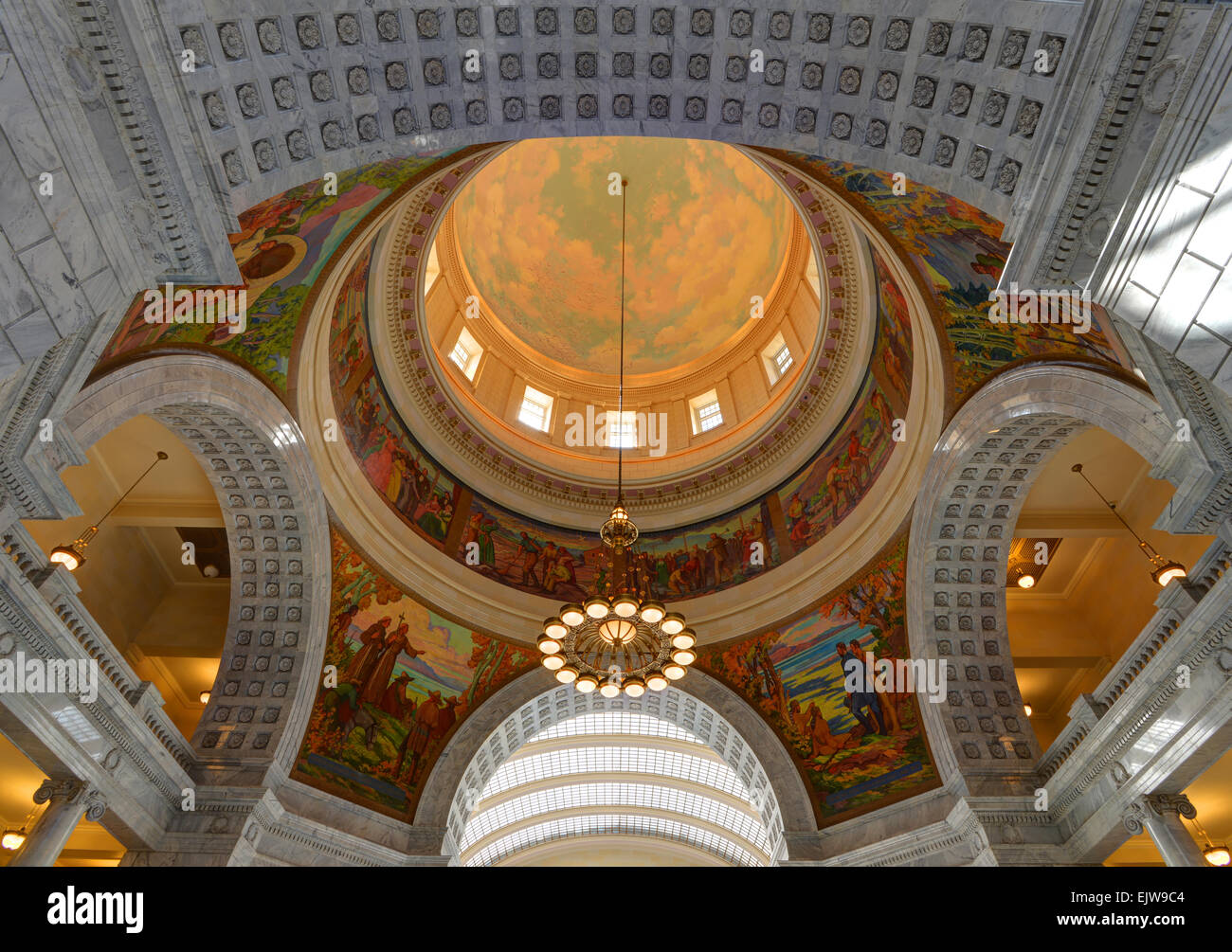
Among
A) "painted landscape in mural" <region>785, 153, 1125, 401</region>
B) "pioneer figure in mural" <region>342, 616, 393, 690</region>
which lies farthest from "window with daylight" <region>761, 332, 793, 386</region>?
"pioneer figure in mural" <region>342, 616, 393, 690</region>

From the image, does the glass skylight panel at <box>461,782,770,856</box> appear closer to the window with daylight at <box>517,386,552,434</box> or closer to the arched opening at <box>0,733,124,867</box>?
the window with daylight at <box>517,386,552,434</box>

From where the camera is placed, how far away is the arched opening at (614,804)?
1016 inches

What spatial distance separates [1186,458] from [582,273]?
1508cm

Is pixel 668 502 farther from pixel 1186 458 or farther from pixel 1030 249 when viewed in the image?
pixel 1030 249

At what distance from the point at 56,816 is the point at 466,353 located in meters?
12.0

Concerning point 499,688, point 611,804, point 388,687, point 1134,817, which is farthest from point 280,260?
point 611,804

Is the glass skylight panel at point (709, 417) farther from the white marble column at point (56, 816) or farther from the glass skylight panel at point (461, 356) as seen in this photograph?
the white marble column at point (56, 816)

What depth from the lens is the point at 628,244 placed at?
1981cm

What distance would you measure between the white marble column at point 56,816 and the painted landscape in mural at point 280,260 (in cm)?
527

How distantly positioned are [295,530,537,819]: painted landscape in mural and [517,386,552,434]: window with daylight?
5.64 metres

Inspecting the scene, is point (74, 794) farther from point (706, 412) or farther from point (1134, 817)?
point (706, 412)

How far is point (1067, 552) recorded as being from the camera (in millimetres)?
14625

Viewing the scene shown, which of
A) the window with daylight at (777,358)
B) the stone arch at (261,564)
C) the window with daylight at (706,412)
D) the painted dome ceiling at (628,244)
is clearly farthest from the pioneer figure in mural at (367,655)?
the window with daylight at (777,358)
